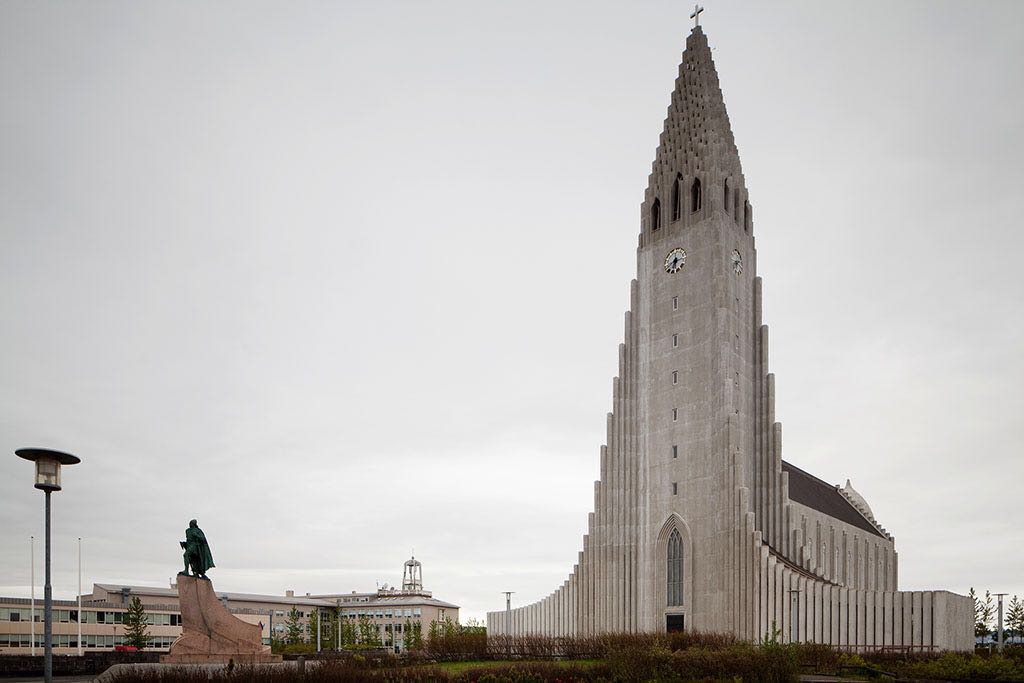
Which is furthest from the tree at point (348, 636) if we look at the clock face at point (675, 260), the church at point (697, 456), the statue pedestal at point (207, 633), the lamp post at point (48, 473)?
the lamp post at point (48, 473)

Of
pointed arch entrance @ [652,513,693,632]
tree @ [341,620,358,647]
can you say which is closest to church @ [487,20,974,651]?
pointed arch entrance @ [652,513,693,632]

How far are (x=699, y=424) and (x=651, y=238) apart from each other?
1615cm

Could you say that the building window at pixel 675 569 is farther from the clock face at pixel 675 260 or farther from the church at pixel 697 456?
the clock face at pixel 675 260

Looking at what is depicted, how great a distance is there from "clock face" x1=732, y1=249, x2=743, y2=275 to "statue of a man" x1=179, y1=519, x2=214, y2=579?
4343 centimetres

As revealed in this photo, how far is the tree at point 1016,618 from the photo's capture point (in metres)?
79.8

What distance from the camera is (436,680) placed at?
26.2m

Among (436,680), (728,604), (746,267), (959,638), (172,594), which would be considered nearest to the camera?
(436,680)

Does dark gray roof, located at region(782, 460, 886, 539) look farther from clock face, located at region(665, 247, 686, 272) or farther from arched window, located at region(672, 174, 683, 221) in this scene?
arched window, located at region(672, 174, 683, 221)

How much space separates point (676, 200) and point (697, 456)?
20.8 metres

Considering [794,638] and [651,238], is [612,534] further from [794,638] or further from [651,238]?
[651,238]

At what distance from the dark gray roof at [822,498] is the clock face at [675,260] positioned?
1846 cm

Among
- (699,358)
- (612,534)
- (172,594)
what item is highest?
(699,358)

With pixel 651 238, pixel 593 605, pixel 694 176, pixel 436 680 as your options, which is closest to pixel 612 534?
pixel 593 605

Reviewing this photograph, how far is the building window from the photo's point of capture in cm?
6191
